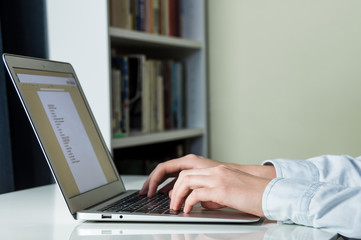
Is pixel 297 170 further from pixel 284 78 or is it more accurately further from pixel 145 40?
pixel 284 78

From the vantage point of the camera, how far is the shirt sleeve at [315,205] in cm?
69

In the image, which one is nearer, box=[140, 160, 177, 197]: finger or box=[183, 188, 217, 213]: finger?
box=[183, 188, 217, 213]: finger

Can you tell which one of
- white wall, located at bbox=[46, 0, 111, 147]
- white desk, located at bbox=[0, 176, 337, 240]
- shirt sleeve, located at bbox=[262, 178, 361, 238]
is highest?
white wall, located at bbox=[46, 0, 111, 147]

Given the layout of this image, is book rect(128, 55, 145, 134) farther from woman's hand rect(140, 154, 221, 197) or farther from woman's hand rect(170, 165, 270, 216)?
woman's hand rect(170, 165, 270, 216)

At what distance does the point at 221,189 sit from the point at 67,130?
35 cm

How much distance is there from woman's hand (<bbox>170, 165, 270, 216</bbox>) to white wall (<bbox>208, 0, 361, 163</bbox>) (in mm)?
1239

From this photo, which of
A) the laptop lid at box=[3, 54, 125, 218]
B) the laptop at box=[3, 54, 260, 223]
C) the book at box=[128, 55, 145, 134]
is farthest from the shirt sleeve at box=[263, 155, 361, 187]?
the book at box=[128, 55, 145, 134]

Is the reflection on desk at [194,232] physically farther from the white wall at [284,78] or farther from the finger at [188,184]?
the white wall at [284,78]

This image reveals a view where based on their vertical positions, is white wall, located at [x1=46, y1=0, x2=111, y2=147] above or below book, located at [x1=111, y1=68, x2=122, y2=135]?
above

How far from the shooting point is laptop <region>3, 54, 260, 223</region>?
787 millimetres

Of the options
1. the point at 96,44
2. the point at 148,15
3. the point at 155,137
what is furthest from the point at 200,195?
the point at 148,15

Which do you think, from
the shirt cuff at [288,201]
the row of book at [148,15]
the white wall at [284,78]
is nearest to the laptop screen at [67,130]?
the shirt cuff at [288,201]

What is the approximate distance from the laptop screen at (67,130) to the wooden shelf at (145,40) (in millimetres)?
619

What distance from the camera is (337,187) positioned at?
0.72 meters
